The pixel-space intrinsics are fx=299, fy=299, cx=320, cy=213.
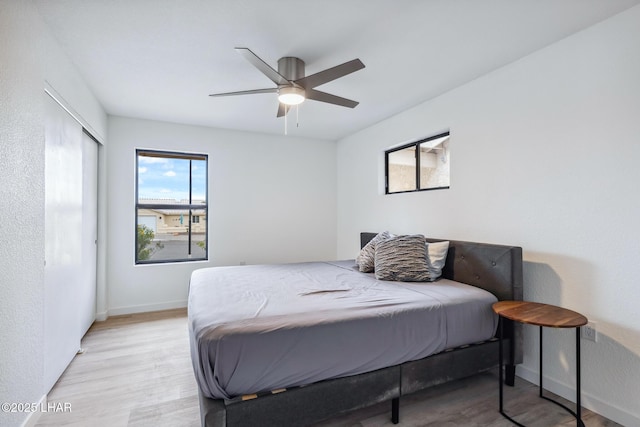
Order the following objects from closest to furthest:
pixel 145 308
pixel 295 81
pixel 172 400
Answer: pixel 172 400, pixel 295 81, pixel 145 308

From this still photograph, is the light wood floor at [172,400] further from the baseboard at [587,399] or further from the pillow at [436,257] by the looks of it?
the pillow at [436,257]

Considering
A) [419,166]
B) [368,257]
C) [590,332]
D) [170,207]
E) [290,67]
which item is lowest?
[590,332]

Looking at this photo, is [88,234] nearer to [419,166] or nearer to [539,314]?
[419,166]

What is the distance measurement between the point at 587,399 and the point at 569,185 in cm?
144

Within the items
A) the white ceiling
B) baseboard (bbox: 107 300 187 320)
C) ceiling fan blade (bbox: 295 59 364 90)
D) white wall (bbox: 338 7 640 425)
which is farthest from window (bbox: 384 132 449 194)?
baseboard (bbox: 107 300 187 320)

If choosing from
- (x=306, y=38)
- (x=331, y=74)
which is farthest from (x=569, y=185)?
(x=306, y=38)

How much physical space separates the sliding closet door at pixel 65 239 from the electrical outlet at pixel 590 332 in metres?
3.64

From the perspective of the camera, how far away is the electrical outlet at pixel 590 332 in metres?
1.96

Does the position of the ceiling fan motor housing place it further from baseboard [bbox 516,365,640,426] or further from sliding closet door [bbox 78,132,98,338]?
baseboard [bbox 516,365,640,426]

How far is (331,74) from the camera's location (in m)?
2.08

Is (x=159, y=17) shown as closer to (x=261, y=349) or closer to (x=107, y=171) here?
(x=261, y=349)

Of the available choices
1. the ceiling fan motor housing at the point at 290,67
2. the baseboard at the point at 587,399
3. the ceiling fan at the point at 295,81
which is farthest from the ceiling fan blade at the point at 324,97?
the baseboard at the point at 587,399

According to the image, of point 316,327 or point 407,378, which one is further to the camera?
point 407,378

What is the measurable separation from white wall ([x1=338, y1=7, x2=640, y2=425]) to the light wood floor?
15.1 inches
